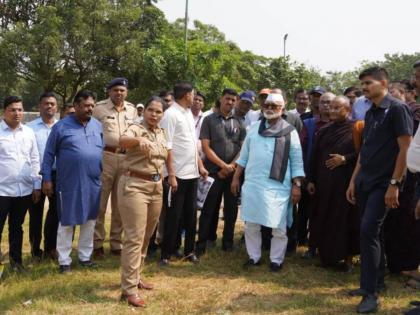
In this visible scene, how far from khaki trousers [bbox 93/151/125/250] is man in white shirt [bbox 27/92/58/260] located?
1.62ft

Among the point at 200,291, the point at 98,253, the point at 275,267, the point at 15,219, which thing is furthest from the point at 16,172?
the point at 275,267

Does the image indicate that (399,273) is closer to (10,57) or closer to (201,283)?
(201,283)

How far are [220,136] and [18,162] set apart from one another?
226 cm

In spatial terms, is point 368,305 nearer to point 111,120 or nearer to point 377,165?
point 377,165

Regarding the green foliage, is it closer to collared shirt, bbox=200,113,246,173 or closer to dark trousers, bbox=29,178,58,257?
collared shirt, bbox=200,113,246,173

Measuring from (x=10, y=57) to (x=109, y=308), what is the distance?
17.8 m

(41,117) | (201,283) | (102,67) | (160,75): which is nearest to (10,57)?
(102,67)

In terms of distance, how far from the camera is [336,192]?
16.6 feet

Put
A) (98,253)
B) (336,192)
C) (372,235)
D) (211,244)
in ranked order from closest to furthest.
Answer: (372,235) < (336,192) < (98,253) < (211,244)

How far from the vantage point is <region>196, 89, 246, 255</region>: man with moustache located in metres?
5.68

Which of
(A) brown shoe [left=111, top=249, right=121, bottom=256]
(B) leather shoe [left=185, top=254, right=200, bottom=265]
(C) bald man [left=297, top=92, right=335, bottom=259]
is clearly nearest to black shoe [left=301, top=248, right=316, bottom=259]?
(C) bald man [left=297, top=92, right=335, bottom=259]

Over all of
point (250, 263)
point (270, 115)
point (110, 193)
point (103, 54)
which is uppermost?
point (103, 54)

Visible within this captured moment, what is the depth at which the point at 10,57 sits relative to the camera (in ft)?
63.4

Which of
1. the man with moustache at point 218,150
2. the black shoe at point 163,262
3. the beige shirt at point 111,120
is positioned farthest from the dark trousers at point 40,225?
the man with moustache at point 218,150
